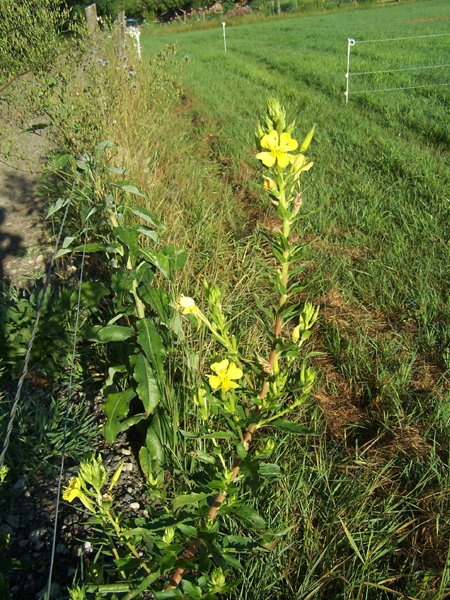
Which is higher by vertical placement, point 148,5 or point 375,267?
point 148,5

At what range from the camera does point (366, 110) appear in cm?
718

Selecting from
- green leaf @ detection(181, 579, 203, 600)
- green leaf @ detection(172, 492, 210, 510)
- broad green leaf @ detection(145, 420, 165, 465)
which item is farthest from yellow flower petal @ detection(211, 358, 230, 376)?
broad green leaf @ detection(145, 420, 165, 465)

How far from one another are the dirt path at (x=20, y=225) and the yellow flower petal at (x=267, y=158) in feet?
7.33

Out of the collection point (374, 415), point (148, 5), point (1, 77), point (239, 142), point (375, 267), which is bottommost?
point (374, 415)

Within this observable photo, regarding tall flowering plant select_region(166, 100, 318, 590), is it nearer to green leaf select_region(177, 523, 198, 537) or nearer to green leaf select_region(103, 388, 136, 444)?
green leaf select_region(177, 523, 198, 537)

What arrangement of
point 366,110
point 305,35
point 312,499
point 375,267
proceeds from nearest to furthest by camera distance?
point 312,499
point 375,267
point 366,110
point 305,35

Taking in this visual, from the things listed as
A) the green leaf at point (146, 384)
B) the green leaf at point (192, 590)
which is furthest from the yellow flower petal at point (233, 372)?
the green leaf at point (146, 384)

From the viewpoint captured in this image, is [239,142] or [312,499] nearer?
[312,499]

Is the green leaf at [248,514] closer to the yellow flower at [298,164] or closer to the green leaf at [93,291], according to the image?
the yellow flower at [298,164]

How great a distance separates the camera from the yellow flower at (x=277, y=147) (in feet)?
3.34

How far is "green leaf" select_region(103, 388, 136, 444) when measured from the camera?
1905 millimetres

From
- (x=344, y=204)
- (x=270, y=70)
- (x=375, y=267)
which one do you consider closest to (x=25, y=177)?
(x=344, y=204)

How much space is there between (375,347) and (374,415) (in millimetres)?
464

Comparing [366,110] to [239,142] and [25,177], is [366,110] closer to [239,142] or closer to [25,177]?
[239,142]
